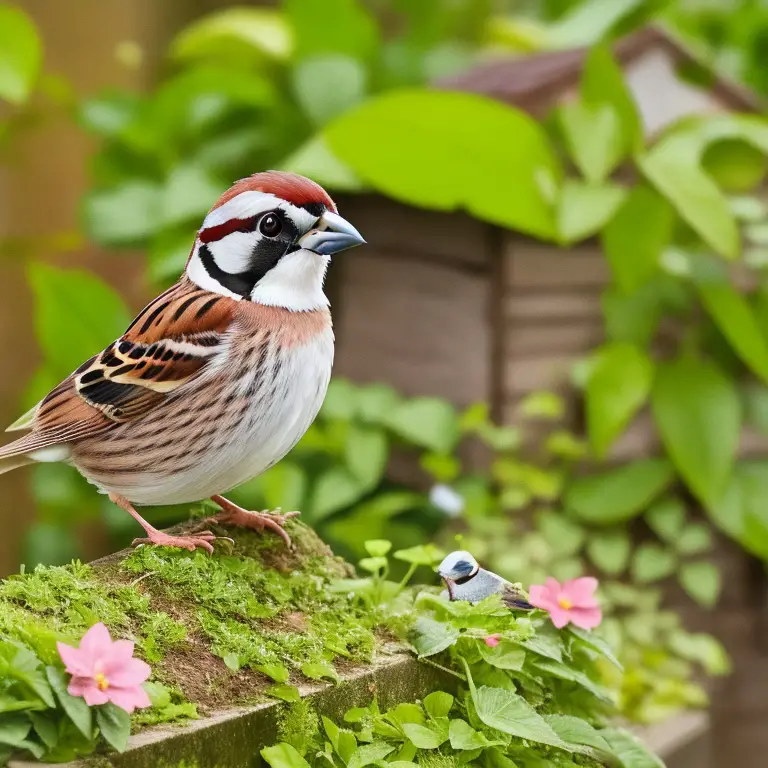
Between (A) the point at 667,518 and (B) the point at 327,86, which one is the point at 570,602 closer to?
(A) the point at 667,518

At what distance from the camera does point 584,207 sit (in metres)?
3.26

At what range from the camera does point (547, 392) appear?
3641mm

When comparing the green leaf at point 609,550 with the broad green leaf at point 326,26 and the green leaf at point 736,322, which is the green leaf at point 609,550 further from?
the broad green leaf at point 326,26

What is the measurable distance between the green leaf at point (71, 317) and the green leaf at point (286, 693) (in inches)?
87.3

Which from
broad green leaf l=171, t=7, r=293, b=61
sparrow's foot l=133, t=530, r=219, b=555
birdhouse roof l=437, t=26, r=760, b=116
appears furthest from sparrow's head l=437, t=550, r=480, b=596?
broad green leaf l=171, t=7, r=293, b=61

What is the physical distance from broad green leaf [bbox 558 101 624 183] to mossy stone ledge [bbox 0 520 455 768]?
1.86m

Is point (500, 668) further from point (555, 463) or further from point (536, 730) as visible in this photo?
point (555, 463)

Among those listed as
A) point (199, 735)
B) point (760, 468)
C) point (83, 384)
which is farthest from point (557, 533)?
point (199, 735)

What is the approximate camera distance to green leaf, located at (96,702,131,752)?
1313 millimetres

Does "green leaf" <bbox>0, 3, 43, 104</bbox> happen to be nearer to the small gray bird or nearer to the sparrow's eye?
the sparrow's eye

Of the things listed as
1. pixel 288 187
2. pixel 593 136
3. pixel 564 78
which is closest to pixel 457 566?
pixel 288 187

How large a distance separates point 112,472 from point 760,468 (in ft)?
8.38

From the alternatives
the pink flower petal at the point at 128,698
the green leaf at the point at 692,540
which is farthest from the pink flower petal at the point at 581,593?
the green leaf at the point at 692,540

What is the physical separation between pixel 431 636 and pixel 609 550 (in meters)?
1.96
